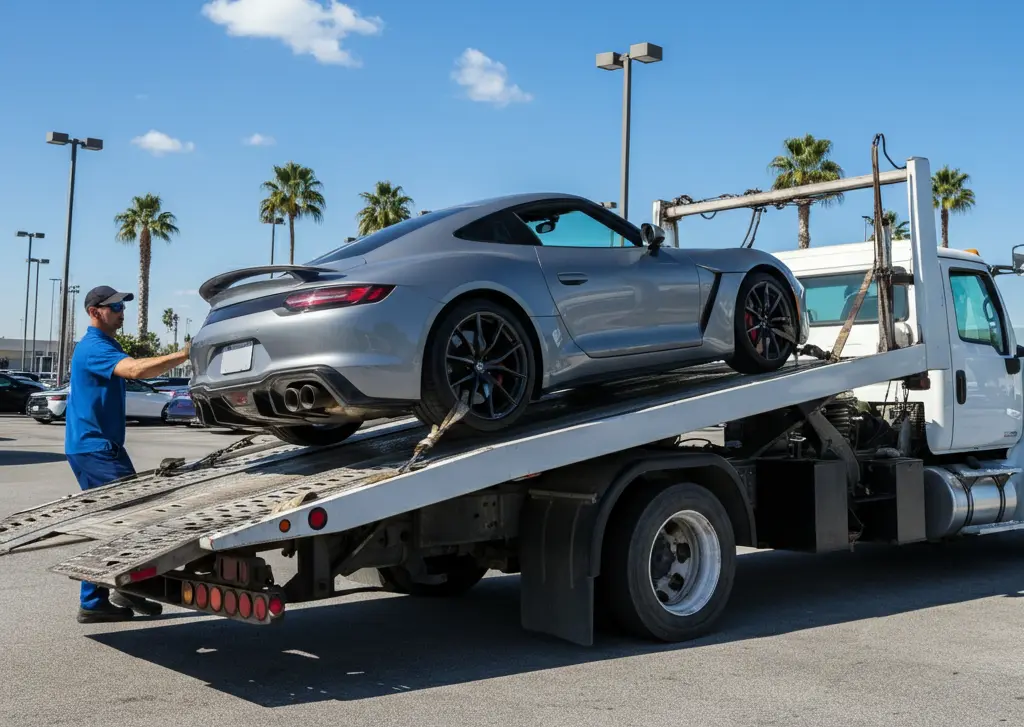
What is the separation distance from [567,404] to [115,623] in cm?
303

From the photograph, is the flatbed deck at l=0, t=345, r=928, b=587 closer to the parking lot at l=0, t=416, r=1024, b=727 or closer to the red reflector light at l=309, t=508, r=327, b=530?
the red reflector light at l=309, t=508, r=327, b=530

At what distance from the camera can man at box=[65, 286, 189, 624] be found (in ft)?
21.5

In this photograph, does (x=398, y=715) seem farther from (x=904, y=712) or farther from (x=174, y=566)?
(x=904, y=712)

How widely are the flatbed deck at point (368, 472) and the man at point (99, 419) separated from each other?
11.8 inches

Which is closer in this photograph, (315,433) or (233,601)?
(233,601)

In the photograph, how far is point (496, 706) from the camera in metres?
4.88

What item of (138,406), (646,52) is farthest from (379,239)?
(138,406)

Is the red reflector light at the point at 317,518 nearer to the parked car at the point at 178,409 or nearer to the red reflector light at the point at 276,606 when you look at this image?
the red reflector light at the point at 276,606

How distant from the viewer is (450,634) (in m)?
6.49

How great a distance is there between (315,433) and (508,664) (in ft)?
6.74

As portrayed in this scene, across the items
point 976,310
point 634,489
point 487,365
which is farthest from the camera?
point 976,310

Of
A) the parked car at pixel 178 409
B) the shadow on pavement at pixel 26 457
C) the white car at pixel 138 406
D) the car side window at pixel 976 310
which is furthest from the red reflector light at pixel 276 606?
the white car at pixel 138 406

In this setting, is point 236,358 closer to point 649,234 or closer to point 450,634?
point 450,634

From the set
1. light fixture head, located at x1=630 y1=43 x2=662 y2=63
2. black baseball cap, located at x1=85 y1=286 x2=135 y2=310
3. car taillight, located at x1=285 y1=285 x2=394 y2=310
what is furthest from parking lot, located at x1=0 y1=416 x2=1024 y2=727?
light fixture head, located at x1=630 y1=43 x2=662 y2=63
